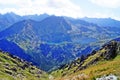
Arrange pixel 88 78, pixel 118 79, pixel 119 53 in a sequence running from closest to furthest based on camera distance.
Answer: pixel 118 79
pixel 88 78
pixel 119 53

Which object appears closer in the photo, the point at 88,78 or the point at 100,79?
the point at 100,79

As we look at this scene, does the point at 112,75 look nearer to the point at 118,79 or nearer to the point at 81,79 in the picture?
the point at 118,79

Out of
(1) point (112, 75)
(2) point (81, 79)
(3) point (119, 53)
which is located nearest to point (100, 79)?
(1) point (112, 75)

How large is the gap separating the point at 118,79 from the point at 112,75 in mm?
4085

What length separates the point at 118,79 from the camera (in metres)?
63.2

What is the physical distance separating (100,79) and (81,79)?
9.32 m

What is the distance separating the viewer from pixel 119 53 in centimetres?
18262

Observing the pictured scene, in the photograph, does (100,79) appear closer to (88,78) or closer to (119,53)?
(88,78)

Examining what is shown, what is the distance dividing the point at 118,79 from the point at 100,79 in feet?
13.7

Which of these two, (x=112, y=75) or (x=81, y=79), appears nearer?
(x=112, y=75)

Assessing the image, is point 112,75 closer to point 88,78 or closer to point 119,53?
point 88,78

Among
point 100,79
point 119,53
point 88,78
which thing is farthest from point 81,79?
point 119,53

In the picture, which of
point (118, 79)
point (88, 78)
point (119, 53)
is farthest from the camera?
point (119, 53)

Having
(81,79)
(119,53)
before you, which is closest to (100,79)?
(81,79)
